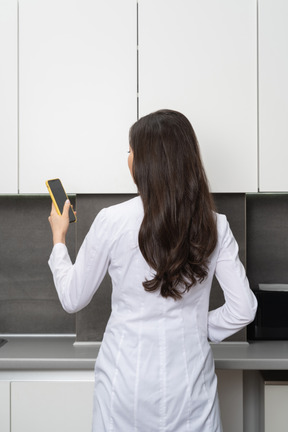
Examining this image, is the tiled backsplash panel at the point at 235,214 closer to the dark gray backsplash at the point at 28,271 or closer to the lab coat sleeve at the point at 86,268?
the dark gray backsplash at the point at 28,271

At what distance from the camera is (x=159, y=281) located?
47.1 inches

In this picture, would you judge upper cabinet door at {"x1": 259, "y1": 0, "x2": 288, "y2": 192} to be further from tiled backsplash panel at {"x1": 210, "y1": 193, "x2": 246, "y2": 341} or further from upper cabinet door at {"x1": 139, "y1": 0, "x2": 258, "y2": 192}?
tiled backsplash panel at {"x1": 210, "y1": 193, "x2": 246, "y2": 341}


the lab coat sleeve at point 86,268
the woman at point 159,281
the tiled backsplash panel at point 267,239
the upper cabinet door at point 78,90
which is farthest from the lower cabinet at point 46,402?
the tiled backsplash panel at point 267,239

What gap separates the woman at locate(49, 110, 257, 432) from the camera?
46.7 inches

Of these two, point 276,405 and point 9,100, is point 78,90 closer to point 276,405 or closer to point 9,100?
point 9,100

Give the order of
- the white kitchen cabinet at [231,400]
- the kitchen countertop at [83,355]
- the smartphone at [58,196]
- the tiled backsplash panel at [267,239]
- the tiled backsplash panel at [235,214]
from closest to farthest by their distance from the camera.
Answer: the smartphone at [58,196]
the kitchen countertop at [83,355]
the white kitchen cabinet at [231,400]
the tiled backsplash panel at [235,214]
the tiled backsplash panel at [267,239]

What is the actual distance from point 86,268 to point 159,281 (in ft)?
0.62

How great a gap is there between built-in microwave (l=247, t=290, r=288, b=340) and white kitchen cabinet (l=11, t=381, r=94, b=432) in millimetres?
728

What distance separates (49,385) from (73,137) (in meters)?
0.90

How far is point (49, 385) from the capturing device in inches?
68.7

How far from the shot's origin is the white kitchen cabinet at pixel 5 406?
1740mm

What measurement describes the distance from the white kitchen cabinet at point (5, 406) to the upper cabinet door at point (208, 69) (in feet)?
3.62

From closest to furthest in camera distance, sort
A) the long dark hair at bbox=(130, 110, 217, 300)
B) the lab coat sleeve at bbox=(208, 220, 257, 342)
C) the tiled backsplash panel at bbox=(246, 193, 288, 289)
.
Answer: the long dark hair at bbox=(130, 110, 217, 300)
the lab coat sleeve at bbox=(208, 220, 257, 342)
the tiled backsplash panel at bbox=(246, 193, 288, 289)

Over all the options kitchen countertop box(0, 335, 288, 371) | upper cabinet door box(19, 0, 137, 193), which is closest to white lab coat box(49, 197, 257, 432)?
kitchen countertop box(0, 335, 288, 371)
